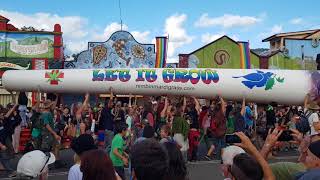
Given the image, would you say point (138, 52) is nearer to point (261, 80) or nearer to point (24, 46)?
point (24, 46)

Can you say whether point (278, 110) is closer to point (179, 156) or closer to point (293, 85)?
point (293, 85)

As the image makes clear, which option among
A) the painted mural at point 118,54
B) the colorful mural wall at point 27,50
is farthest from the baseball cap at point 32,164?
the colorful mural wall at point 27,50

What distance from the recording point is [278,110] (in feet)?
60.4

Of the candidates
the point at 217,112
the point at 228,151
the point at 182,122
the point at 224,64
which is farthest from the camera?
the point at 224,64

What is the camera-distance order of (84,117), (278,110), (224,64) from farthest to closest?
(224,64), (278,110), (84,117)

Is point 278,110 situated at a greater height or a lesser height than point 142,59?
lesser

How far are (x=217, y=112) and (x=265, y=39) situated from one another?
39720 millimetres

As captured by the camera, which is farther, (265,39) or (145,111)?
(265,39)

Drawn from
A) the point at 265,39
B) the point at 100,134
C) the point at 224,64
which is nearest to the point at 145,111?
the point at 100,134

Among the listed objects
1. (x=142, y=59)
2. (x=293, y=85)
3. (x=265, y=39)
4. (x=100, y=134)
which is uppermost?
(x=265, y=39)

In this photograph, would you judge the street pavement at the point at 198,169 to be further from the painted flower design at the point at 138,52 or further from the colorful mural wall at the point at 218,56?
the colorful mural wall at the point at 218,56

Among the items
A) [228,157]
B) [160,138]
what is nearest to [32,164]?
[228,157]

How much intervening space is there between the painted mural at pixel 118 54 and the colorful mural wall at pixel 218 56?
4.04m

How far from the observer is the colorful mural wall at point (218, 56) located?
2895 centimetres
